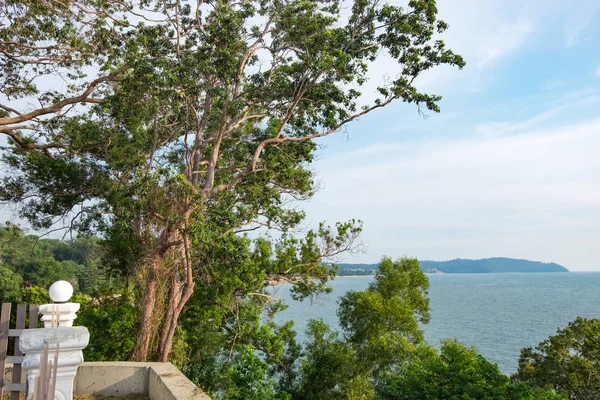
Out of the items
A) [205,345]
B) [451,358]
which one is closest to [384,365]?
[451,358]

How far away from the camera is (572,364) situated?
1163 centimetres

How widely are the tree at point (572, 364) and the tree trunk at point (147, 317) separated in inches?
369

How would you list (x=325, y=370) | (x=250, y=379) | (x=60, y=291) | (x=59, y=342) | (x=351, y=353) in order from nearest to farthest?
(x=59, y=342)
(x=60, y=291)
(x=250, y=379)
(x=325, y=370)
(x=351, y=353)

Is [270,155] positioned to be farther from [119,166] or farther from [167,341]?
[167,341]

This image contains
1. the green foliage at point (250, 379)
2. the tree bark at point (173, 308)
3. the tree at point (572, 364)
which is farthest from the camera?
the tree at point (572, 364)

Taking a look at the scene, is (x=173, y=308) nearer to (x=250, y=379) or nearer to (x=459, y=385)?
(x=250, y=379)

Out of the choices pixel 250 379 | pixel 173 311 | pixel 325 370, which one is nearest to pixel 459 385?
pixel 250 379

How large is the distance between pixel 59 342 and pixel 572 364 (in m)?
12.5

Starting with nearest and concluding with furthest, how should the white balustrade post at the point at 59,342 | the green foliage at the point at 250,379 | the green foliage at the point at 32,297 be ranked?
1. the white balustrade post at the point at 59,342
2. the green foliage at the point at 250,379
3. the green foliage at the point at 32,297

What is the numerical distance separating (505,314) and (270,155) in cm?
4519

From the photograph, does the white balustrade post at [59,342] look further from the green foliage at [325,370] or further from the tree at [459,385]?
the green foliage at [325,370]

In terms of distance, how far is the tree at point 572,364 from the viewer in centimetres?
1132

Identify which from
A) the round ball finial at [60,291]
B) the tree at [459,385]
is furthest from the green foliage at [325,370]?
the round ball finial at [60,291]

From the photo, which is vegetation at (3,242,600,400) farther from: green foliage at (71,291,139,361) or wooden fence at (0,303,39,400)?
wooden fence at (0,303,39,400)
